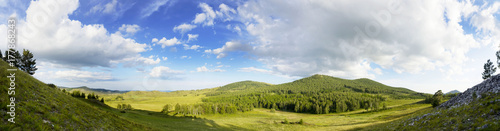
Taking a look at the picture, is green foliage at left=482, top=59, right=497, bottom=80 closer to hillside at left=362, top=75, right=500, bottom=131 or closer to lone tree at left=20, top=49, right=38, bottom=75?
hillside at left=362, top=75, right=500, bottom=131

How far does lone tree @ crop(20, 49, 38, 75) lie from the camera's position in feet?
204

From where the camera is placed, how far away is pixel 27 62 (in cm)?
6322

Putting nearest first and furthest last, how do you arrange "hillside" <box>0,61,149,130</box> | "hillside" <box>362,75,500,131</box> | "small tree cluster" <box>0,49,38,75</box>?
"hillside" <box>0,61,149,130</box> < "hillside" <box>362,75,500,131</box> < "small tree cluster" <box>0,49,38,75</box>

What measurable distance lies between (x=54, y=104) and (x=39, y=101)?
4.72 ft

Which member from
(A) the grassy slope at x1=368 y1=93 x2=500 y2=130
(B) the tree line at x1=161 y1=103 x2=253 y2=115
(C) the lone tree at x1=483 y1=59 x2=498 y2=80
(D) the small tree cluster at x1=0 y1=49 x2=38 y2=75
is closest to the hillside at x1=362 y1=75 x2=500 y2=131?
(A) the grassy slope at x1=368 y1=93 x2=500 y2=130

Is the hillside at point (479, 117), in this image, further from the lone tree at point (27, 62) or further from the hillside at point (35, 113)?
the lone tree at point (27, 62)

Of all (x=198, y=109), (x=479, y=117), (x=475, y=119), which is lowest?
→ (x=198, y=109)

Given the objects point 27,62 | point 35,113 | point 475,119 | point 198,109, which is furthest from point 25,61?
point 475,119

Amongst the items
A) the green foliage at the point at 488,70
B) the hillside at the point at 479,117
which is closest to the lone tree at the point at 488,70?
the green foliage at the point at 488,70

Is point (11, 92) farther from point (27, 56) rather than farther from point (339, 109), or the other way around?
point (339, 109)

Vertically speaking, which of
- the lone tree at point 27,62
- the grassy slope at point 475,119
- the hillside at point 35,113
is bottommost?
the grassy slope at point 475,119

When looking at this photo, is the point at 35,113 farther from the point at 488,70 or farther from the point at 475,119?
the point at 488,70

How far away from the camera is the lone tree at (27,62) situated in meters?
62.1

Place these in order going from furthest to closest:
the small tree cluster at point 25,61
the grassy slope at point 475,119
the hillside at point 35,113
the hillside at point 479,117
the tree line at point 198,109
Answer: the tree line at point 198,109
the small tree cluster at point 25,61
the hillside at point 479,117
the grassy slope at point 475,119
the hillside at point 35,113
